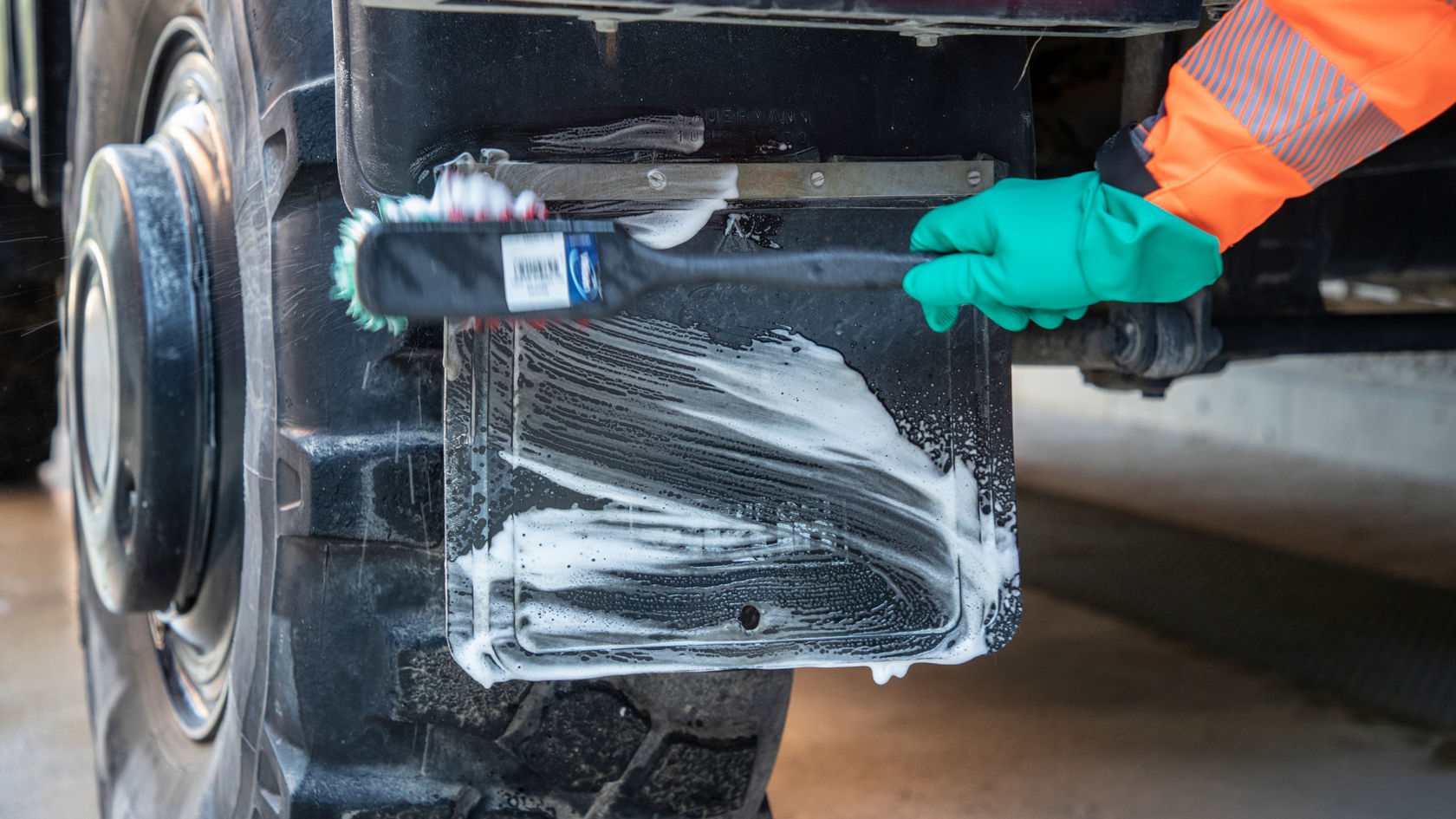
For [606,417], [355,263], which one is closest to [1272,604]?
[606,417]

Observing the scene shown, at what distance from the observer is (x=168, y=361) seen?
A: 1.31 metres

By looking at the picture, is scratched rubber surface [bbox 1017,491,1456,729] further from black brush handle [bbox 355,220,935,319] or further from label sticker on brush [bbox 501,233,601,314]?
label sticker on brush [bbox 501,233,601,314]

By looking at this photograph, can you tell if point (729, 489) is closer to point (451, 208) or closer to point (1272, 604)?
point (451, 208)

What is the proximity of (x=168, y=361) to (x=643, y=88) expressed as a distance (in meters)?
0.73

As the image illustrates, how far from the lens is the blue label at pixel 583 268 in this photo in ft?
2.77

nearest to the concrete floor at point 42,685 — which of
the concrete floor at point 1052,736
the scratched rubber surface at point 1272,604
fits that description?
the concrete floor at point 1052,736

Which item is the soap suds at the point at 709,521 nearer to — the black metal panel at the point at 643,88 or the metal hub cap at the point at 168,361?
the black metal panel at the point at 643,88

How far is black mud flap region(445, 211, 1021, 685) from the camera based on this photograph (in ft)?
3.09

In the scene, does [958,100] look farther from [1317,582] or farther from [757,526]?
[1317,582]

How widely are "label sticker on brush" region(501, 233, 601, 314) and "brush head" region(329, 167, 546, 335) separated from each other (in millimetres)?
30

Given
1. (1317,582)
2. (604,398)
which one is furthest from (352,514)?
(1317,582)

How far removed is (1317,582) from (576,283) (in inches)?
105

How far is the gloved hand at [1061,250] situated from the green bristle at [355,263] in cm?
40

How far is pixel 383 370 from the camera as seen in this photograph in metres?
1.01
